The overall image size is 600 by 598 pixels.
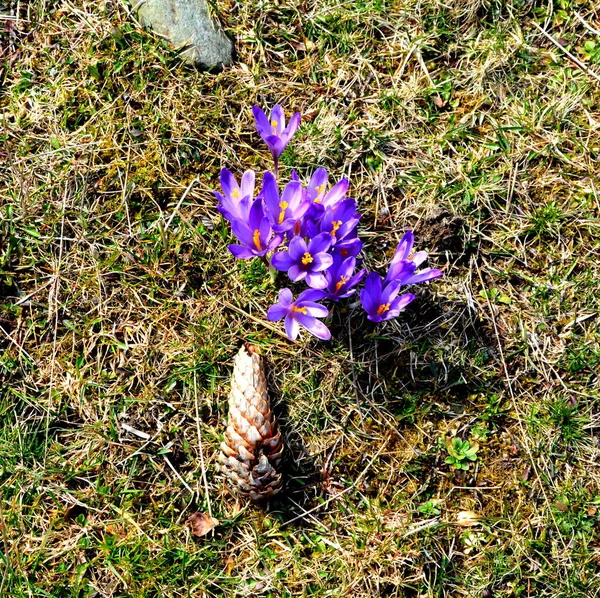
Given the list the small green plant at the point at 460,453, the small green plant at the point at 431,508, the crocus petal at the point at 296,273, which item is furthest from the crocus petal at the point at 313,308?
the small green plant at the point at 431,508

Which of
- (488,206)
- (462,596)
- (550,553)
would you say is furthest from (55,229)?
(550,553)

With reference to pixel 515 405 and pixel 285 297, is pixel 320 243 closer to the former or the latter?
pixel 285 297

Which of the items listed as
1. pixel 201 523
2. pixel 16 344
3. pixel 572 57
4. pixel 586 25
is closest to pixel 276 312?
pixel 201 523

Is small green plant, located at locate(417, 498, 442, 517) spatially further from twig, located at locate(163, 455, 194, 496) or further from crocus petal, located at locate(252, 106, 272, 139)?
crocus petal, located at locate(252, 106, 272, 139)

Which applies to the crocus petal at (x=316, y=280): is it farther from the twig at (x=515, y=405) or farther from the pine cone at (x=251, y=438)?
the twig at (x=515, y=405)

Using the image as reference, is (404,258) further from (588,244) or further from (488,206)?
(588,244)

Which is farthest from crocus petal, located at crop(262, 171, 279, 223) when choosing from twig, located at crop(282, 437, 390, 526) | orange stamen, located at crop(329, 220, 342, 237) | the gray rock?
twig, located at crop(282, 437, 390, 526)
